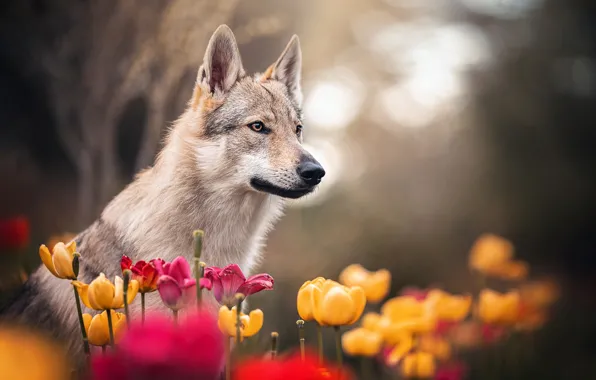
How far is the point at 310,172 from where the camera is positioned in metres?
2.08

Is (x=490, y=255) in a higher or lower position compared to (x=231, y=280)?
higher

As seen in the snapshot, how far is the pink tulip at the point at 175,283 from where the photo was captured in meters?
0.97

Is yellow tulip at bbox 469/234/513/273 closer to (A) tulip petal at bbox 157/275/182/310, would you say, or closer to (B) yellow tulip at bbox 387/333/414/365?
(B) yellow tulip at bbox 387/333/414/365

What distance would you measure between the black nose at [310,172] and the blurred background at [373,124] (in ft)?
3.68

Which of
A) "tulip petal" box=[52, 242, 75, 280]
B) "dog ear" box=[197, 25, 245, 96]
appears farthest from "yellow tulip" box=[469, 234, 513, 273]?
"tulip petal" box=[52, 242, 75, 280]

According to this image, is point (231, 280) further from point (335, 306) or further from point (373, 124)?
point (373, 124)

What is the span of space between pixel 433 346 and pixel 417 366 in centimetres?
71

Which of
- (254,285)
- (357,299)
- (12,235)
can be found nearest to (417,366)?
(357,299)

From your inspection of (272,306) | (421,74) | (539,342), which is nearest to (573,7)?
(421,74)

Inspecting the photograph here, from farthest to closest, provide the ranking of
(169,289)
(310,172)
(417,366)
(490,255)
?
1. (490,255)
2. (310,172)
3. (417,366)
4. (169,289)

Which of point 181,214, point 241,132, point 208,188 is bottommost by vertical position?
point 181,214

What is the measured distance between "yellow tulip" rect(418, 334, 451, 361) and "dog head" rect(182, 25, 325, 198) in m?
0.77

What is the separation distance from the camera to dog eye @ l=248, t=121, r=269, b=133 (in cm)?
226

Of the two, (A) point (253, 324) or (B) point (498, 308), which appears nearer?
(A) point (253, 324)
